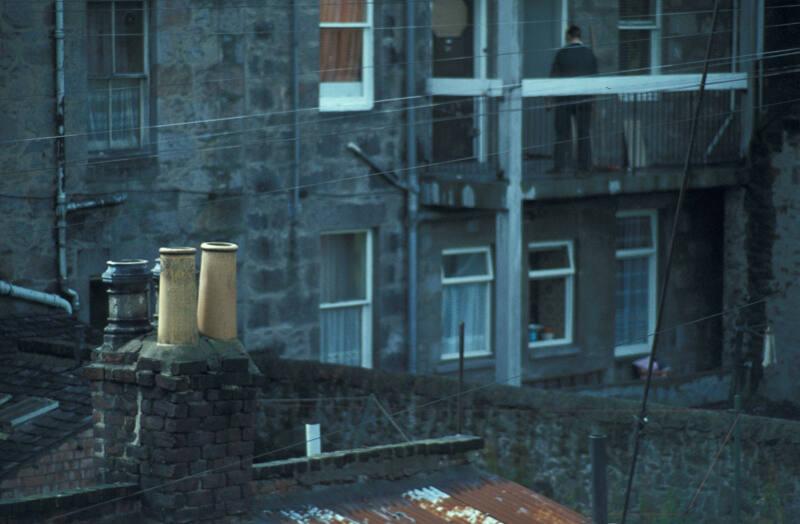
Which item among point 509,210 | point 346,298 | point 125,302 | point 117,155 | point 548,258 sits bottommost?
point 346,298

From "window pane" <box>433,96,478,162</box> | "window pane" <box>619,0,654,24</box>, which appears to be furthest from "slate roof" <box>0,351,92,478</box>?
"window pane" <box>619,0,654,24</box>

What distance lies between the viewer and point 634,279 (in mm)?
25594

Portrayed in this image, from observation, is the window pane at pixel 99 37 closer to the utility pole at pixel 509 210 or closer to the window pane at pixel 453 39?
the utility pole at pixel 509 210

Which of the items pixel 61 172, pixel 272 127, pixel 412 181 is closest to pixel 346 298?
pixel 412 181

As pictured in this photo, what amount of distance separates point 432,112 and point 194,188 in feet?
13.2

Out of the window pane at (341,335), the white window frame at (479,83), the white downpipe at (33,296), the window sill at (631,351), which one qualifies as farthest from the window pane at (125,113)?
the window sill at (631,351)

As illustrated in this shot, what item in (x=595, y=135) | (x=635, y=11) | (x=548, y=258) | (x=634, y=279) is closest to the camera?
(x=595, y=135)

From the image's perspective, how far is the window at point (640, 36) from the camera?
24.8 metres

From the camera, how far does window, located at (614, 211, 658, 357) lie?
2527cm

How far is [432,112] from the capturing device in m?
22.8

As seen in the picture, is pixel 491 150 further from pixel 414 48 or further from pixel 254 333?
pixel 254 333

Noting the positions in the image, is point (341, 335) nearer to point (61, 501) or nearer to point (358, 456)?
point (358, 456)

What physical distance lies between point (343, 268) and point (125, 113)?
13.3 ft

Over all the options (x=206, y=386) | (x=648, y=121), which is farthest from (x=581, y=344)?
(x=206, y=386)
